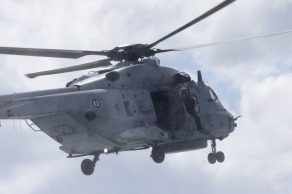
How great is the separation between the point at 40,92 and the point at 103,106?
10.4ft

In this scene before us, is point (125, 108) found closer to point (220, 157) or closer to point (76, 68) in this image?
point (76, 68)

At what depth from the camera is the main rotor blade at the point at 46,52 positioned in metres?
37.0

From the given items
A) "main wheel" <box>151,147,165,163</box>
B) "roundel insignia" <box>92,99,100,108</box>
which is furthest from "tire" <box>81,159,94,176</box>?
"roundel insignia" <box>92,99,100,108</box>

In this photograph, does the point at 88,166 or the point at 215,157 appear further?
the point at 215,157

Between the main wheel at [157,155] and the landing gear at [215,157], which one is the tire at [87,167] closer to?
the main wheel at [157,155]

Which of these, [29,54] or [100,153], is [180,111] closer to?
[100,153]

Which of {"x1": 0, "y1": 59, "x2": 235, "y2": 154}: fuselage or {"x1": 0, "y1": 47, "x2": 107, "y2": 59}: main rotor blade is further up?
{"x1": 0, "y1": 47, "x2": 107, "y2": 59}: main rotor blade

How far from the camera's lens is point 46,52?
124 ft

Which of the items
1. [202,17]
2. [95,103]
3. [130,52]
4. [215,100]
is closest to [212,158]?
[215,100]

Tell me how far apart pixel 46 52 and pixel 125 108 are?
4.35 m

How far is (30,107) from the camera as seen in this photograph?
111 feet

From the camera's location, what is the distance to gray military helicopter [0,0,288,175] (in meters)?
35.2

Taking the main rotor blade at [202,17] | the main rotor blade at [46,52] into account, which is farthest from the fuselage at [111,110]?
the main rotor blade at [202,17]

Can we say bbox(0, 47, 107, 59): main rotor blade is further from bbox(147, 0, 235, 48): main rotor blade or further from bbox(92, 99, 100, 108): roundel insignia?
bbox(147, 0, 235, 48): main rotor blade
